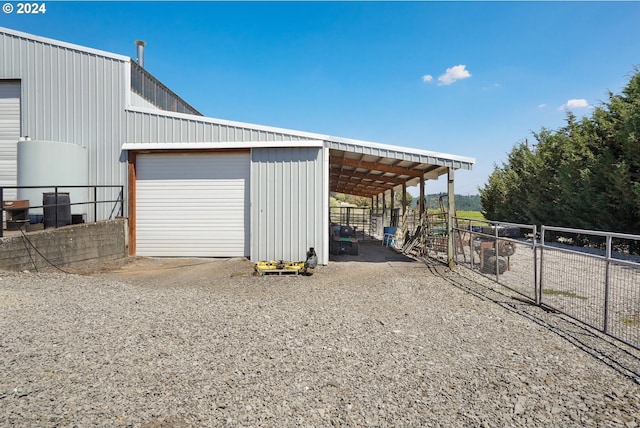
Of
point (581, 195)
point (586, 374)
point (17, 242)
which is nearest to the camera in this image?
point (586, 374)

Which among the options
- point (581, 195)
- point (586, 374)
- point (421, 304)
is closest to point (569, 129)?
point (581, 195)

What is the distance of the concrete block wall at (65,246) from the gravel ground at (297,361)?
115 centimetres

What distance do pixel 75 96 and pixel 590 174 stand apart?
18.0 m

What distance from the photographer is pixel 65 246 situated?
8.00 m

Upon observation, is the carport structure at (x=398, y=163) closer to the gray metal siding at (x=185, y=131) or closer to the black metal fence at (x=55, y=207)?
the gray metal siding at (x=185, y=131)

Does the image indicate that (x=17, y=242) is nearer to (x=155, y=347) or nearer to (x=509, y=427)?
(x=155, y=347)

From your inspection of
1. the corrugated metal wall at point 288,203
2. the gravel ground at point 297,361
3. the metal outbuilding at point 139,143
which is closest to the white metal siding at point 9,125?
the metal outbuilding at point 139,143

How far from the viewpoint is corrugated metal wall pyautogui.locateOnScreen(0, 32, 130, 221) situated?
32.5 feet

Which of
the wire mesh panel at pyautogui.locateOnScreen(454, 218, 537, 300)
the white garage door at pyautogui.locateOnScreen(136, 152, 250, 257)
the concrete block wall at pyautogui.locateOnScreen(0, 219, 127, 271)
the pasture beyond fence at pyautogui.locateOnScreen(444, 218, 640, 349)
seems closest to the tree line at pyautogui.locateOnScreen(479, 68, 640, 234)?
the pasture beyond fence at pyautogui.locateOnScreen(444, 218, 640, 349)

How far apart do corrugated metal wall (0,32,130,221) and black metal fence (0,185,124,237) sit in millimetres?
182

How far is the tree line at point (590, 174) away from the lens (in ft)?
36.5

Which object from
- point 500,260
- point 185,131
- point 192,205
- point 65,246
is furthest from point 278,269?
point 500,260

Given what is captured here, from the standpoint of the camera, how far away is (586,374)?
11.0ft

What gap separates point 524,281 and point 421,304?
301cm
